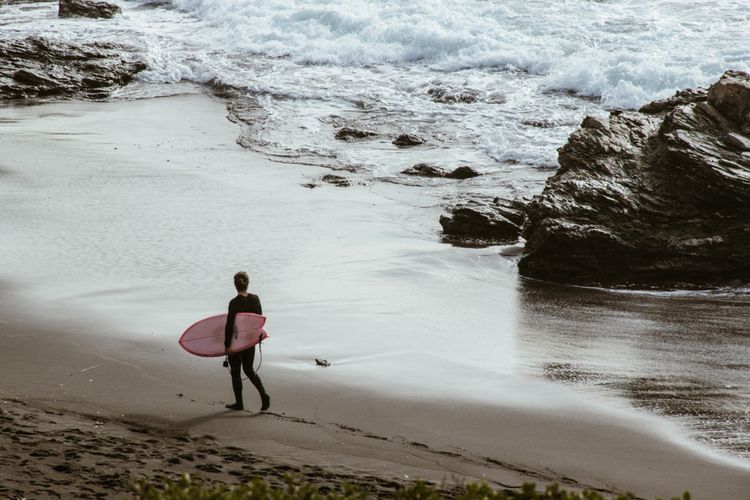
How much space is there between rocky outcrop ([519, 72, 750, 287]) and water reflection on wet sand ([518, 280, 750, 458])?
1.60 feet

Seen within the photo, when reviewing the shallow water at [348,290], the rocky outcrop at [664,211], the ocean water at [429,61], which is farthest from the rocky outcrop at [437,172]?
the rocky outcrop at [664,211]

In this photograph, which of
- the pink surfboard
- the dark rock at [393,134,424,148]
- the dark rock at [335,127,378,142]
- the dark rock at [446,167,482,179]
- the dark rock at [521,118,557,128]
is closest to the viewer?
the pink surfboard

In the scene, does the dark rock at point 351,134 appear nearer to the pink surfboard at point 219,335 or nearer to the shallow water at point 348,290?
the shallow water at point 348,290

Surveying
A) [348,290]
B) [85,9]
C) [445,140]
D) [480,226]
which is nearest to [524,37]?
[445,140]

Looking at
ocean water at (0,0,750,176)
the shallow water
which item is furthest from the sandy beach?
ocean water at (0,0,750,176)

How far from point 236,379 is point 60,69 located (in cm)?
2128

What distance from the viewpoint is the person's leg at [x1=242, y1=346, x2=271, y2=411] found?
29.4ft

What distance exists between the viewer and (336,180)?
734 inches

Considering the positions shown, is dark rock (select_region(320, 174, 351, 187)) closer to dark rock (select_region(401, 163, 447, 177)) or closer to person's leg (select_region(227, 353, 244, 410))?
dark rock (select_region(401, 163, 447, 177))

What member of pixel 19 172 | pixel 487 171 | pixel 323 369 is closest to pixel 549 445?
pixel 323 369

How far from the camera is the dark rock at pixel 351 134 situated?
22.3 meters

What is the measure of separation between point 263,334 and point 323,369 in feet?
3.99

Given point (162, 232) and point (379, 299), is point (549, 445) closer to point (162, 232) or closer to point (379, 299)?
point (379, 299)

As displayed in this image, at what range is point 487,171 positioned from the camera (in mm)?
19531
